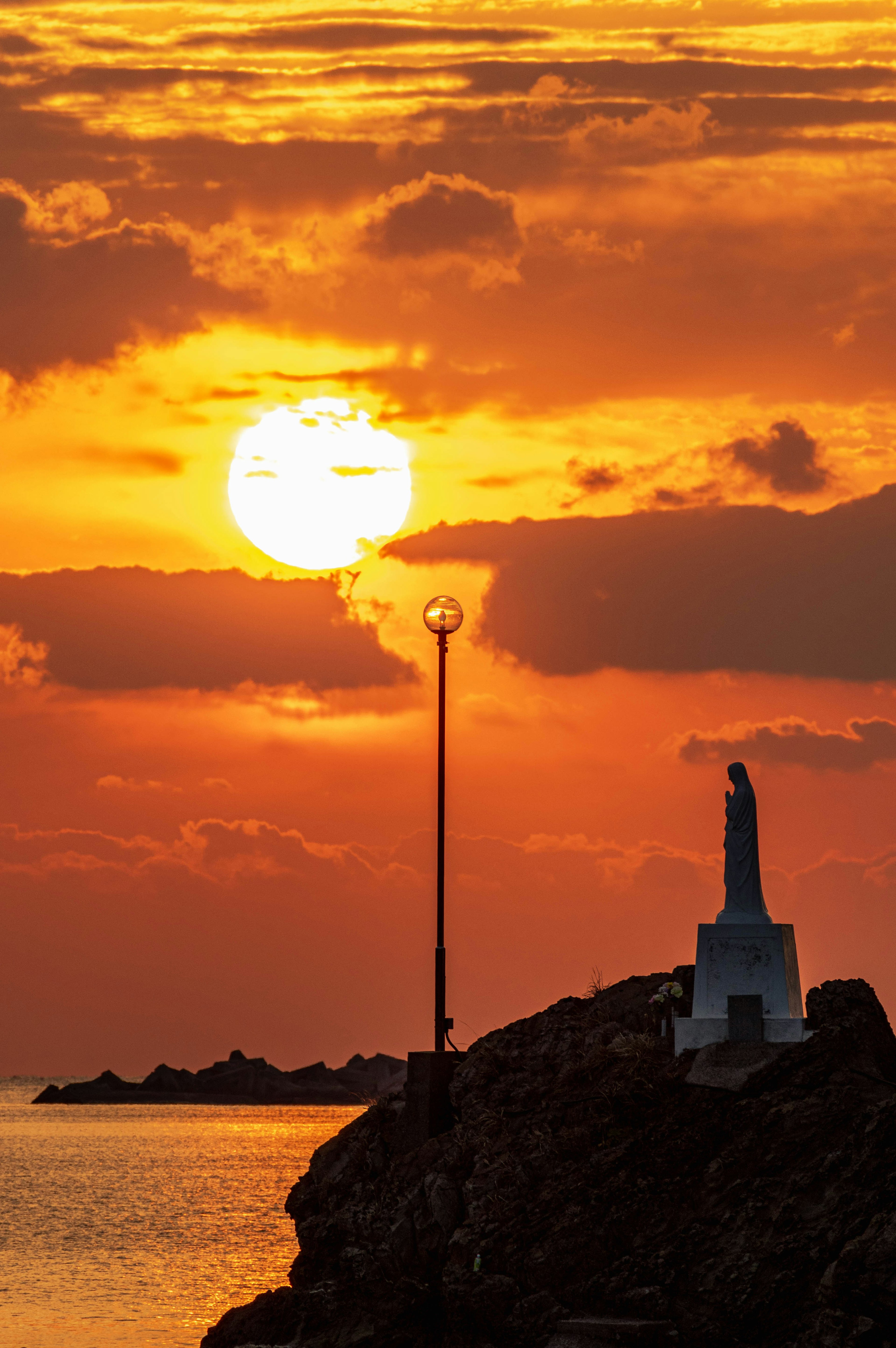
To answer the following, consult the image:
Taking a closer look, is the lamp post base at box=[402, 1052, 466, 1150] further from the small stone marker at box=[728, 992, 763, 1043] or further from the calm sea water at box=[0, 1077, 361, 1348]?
the calm sea water at box=[0, 1077, 361, 1348]

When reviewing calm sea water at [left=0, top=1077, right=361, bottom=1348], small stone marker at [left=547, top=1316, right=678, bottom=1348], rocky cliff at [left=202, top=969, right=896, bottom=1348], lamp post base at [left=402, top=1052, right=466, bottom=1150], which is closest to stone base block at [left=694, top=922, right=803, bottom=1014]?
rocky cliff at [left=202, top=969, right=896, bottom=1348]

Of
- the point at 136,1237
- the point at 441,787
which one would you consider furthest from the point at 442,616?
the point at 136,1237

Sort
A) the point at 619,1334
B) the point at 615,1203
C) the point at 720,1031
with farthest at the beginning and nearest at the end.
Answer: the point at 720,1031
the point at 615,1203
the point at 619,1334

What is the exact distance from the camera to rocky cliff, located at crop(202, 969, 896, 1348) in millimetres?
24016

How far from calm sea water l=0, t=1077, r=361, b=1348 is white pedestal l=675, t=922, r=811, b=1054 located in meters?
19.6

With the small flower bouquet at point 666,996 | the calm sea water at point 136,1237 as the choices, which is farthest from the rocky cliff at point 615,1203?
the calm sea water at point 136,1237

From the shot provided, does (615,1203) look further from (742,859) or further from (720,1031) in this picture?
(742,859)

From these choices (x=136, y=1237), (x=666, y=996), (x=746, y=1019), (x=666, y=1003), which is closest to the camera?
(x=746, y=1019)

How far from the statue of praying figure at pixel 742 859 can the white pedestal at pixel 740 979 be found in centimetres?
32

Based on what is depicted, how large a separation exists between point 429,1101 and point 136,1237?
1764 inches

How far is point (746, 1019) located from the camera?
1075 inches

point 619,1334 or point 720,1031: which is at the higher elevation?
point 720,1031

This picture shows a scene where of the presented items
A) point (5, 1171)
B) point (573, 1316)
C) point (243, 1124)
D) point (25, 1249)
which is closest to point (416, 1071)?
point (573, 1316)

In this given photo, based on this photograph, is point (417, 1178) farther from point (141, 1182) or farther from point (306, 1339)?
point (141, 1182)
